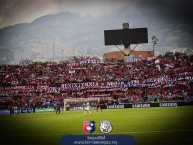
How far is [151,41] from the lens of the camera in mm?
25891

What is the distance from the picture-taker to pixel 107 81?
2711 centimetres

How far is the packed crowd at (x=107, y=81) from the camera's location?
24.3 m

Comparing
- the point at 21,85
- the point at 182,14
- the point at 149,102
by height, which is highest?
the point at 182,14

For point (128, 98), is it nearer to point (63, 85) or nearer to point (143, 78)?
point (143, 78)

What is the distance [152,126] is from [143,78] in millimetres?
15607

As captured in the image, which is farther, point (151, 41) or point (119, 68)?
point (119, 68)

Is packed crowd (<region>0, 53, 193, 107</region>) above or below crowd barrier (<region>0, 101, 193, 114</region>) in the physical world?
above

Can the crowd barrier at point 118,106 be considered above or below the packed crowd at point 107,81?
below

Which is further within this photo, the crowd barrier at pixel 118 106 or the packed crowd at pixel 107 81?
the packed crowd at pixel 107 81

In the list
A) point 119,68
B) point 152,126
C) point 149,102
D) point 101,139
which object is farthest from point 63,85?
point 101,139

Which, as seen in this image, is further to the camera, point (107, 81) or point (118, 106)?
point (107, 81)

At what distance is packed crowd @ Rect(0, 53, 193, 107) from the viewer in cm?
2433

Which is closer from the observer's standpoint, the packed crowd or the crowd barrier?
the crowd barrier

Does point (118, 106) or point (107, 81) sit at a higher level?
point (107, 81)
